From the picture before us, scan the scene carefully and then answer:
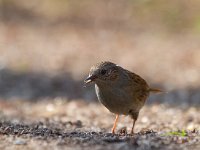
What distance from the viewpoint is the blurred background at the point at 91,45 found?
13453 millimetres

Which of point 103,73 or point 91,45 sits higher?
point 91,45

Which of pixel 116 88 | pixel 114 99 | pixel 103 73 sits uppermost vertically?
pixel 103 73

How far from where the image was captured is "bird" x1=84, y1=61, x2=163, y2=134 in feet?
26.7

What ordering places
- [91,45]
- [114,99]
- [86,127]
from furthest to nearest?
[91,45], [86,127], [114,99]

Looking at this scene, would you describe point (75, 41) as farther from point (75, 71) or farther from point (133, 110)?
point (133, 110)

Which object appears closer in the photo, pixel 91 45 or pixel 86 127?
pixel 86 127

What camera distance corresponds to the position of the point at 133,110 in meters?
8.52

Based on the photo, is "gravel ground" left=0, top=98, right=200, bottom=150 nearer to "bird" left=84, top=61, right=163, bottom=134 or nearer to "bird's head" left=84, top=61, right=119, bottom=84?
"bird" left=84, top=61, right=163, bottom=134

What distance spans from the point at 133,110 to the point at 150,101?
12.8 feet

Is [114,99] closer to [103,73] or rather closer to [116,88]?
[116,88]

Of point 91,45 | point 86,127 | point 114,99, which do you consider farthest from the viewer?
point 91,45

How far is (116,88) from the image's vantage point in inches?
325

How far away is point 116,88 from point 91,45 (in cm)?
926

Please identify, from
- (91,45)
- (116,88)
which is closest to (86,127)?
(116,88)
